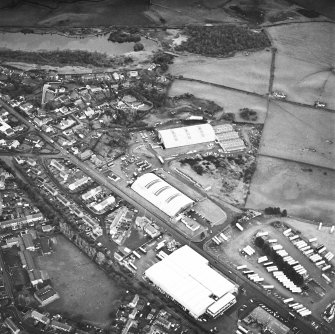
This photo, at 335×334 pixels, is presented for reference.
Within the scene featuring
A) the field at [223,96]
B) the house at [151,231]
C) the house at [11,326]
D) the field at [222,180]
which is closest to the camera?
the house at [11,326]

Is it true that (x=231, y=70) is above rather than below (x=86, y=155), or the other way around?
above

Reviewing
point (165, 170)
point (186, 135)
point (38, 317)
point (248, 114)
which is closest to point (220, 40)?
point (248, 114)

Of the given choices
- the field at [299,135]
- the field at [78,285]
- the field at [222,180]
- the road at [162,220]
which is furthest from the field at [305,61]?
the field at [78,285]

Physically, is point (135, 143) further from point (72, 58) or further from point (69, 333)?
point (69, 333)

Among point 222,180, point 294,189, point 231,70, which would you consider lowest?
point 294,189

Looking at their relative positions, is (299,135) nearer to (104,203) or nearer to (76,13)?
(104,203)

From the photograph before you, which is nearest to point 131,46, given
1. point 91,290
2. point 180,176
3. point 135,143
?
point 135,143

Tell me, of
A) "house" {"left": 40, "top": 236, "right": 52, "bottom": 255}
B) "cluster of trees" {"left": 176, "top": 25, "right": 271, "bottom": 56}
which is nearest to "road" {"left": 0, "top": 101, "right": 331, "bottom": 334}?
"house" {"left": 40, "top": 236, "right": 52, "bottom": 255}

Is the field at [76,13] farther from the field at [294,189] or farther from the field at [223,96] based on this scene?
the field at [294,189]
